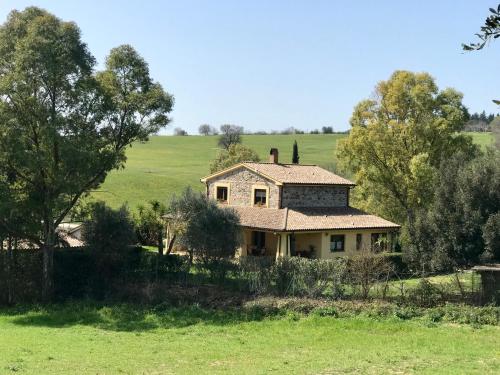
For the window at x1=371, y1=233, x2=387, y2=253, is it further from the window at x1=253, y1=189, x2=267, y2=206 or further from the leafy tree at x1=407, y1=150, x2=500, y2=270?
the window at x1=253, y1=189, x2=267, y2=206

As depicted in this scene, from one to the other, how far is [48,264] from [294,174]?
65.8ft

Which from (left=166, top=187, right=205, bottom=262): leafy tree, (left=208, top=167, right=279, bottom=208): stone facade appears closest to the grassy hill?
(left=208, top=167, right=279, bottom=208): stone facade

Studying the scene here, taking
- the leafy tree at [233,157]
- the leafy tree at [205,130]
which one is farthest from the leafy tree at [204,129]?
the leafy tree at [233,157]

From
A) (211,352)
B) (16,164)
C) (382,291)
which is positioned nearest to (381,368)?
(211,352)

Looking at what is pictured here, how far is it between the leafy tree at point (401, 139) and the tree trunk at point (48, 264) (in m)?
28.6

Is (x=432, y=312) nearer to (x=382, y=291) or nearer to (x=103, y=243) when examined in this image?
(x=382, y=291)

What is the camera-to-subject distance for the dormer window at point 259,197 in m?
Result: 41.9

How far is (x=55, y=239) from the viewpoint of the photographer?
30375 mm

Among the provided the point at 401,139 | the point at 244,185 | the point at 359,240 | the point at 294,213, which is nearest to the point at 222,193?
the point at 244,185

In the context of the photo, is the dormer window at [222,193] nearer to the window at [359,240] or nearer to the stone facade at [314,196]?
the stone facade at [314,196]

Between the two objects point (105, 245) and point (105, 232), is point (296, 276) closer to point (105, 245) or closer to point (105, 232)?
point (105, 245)

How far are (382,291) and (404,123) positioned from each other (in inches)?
1079

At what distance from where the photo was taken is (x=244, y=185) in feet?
142

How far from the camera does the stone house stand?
127 ft
